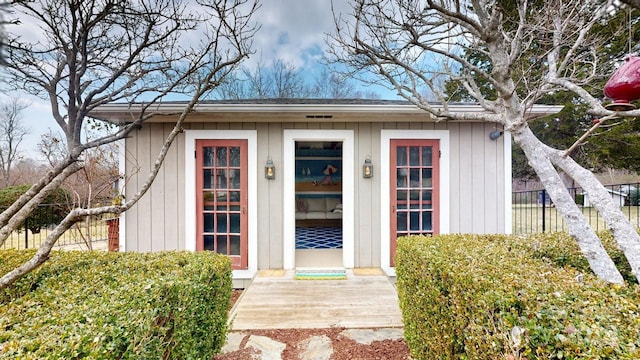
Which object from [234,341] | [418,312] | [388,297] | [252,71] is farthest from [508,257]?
[252,71]

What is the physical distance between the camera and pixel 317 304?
333 centimetres

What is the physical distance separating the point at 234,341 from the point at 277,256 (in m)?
1.99

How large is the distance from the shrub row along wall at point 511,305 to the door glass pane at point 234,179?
9.88 ft

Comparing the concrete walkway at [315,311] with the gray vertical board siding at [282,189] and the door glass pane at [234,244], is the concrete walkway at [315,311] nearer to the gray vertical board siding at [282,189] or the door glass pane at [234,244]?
the door glass pane at [234,244]

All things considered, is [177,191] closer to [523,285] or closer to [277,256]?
[277,256]

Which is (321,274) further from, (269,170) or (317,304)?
(269,170)

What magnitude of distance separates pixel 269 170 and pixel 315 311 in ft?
7.29

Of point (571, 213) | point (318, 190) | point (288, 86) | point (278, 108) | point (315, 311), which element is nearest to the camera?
point (571, 213)

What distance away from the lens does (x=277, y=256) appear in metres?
4.58

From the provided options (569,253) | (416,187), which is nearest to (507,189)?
(416,187)

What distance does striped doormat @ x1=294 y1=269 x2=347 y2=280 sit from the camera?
4.17 meters

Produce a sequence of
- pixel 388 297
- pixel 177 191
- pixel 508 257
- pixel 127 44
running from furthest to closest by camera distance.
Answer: pixel 177 191 < pixel 388 297 < pixel 127 44 < pixel 508 257

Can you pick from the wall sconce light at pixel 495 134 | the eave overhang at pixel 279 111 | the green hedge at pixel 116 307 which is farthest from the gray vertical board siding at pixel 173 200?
the wall sconce light at pixel 495 134

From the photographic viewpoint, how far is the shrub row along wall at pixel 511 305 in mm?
1054
